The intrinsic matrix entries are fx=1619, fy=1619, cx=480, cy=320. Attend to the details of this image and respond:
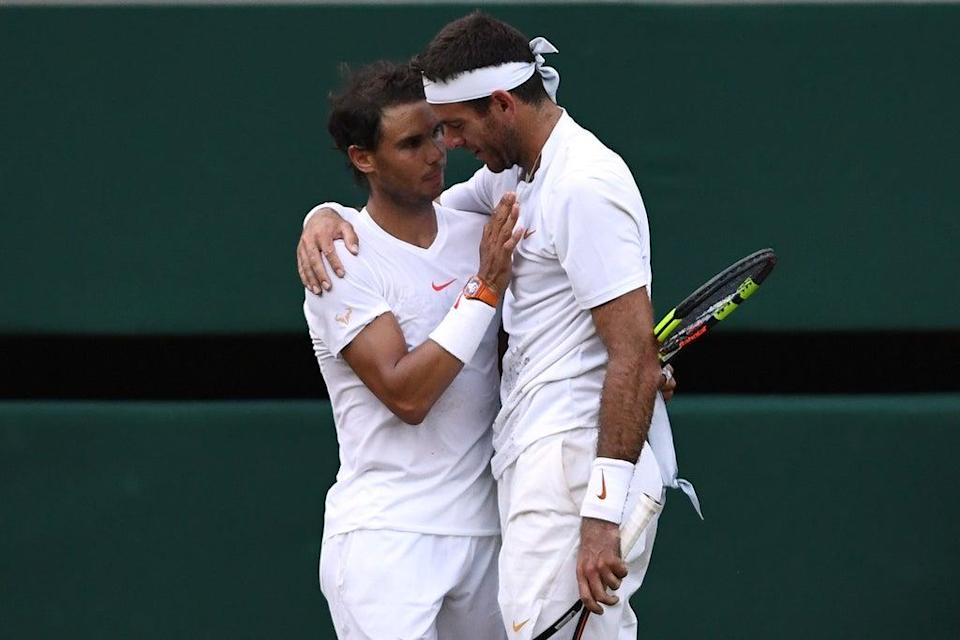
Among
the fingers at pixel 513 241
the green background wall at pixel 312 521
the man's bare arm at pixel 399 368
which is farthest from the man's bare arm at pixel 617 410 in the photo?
the green background wall at pixel 312 521

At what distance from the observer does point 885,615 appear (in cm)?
493

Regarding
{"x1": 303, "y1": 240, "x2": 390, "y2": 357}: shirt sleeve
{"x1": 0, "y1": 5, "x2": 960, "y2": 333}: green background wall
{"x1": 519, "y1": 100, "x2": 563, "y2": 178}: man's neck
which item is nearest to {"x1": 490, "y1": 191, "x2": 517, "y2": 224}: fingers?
{"x1": 519, "y1": 100, "x2": 563, "y2": 178}: man's neck

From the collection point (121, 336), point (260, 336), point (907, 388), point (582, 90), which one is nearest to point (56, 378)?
point (121, 336)

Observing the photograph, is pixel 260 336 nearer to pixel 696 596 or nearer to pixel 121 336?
pixel 121 336

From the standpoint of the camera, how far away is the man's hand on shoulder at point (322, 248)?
3.48 meters

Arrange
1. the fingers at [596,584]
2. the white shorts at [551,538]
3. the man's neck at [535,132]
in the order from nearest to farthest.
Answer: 1. the fingers at [596,584]
2. the white shorts at [551,538]
3. the man's neck at [535,132]

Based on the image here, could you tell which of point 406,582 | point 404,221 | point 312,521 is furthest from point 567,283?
point 312,521

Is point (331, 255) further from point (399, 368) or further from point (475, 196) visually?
point (475, 196)

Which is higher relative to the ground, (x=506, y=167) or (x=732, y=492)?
(x=506, y=167)

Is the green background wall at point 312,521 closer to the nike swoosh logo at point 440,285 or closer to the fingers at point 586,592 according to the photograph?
the nike swoosh logo at point 440,285

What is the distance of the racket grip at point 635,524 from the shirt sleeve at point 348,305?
68 centimetres

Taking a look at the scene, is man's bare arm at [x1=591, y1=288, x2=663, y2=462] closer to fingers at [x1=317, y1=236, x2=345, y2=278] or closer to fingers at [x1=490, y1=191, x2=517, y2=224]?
fingers at [x1=490, y1=191, x2=517, y2=224]

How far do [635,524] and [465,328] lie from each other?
53 cm

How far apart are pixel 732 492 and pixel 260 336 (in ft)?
4.97
